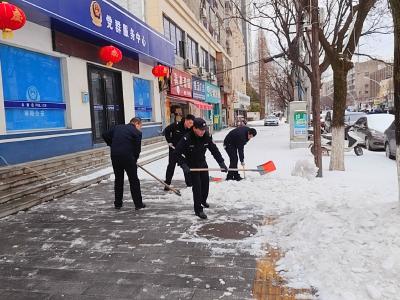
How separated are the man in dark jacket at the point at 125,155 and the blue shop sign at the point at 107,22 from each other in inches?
122

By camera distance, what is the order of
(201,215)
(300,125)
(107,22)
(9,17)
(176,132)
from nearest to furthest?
(201,215) → (9,17) → (176,132) → (107,22) → (300,125)

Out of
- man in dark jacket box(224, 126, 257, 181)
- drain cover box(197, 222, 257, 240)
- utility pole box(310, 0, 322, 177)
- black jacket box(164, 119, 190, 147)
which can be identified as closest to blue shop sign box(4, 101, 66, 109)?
black jacket box(164, 119, 190, 147)

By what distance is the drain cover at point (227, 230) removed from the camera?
529cm

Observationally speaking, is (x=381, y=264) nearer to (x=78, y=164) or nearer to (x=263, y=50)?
(x=78, y=164)

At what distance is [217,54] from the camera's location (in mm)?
36219

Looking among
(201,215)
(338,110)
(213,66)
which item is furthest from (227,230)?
(213,66)

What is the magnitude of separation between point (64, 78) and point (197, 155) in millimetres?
5589

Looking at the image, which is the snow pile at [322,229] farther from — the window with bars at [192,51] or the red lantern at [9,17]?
the window with bars at [192,51]

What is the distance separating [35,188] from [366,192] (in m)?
6.00

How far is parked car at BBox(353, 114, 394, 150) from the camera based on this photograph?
15.5 metres

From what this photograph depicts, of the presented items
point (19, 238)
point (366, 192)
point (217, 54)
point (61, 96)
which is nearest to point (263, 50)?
point (217, 54)

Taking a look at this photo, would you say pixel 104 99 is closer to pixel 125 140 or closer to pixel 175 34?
pixel 125 140

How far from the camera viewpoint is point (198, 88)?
26.2m

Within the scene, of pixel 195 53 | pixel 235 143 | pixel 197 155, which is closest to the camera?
pixel 197 155
